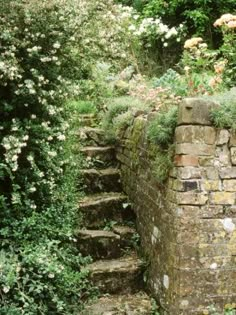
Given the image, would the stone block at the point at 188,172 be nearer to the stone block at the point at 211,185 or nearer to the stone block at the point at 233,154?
the stone block at the point at 211,185

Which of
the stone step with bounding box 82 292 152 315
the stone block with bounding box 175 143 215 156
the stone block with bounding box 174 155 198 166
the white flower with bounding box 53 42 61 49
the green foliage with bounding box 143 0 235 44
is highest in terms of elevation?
the green foliage with bounding box 143 0 235 44

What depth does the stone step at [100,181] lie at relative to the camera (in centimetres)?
627

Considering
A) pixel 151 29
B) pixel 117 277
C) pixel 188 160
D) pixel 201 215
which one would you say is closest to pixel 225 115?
pixel 188 160

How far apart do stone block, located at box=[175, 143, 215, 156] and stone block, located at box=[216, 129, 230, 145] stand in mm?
71

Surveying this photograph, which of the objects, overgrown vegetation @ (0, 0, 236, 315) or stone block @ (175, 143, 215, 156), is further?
overgrown vegetation @ (0, 0, 236, 315)

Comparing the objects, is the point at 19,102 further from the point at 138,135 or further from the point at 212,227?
the point at 212,227

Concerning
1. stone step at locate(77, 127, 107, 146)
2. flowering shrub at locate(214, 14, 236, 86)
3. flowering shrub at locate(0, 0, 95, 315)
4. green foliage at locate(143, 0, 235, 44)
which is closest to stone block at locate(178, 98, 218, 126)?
flowering shrub at locate(0, 0, 95, 315)

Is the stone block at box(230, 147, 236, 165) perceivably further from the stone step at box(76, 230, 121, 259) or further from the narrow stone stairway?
the stone step at box(76, 230, 121, 259)

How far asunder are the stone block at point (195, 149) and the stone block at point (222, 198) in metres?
0.34

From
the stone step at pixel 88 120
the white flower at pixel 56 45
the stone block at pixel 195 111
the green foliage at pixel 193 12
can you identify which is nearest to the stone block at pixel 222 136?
the stone block at pixel 195 111

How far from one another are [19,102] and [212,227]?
6.49 feet

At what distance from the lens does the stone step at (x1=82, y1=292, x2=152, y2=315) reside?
464 cm

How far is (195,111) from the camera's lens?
13.3 feet

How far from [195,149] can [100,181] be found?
7.92ft
